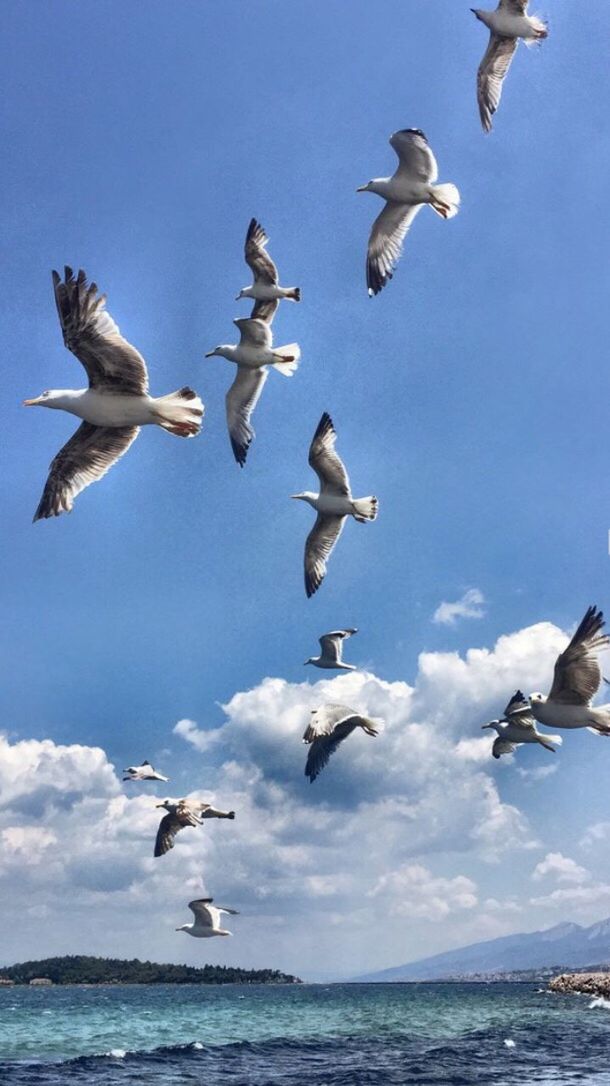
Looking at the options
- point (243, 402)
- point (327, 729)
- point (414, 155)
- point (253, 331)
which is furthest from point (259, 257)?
point (327, 729)

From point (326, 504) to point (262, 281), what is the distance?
4.32 m

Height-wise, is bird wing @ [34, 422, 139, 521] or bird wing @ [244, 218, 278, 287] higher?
bird wing @ [244, 218, 278, 287]

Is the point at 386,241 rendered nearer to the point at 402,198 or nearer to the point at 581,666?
the point at 402,198

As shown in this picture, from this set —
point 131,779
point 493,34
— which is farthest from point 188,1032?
point 493,34

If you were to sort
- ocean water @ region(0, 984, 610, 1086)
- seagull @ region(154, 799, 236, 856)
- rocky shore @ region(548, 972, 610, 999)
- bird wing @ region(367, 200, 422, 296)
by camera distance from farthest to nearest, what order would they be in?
rocky shore @ region(548, 972, 610, 999) < ocean water @ region(0, 984, 610, 1086) < bird wing @ region(367, 200, 422, 296) < seagull @ region(154, 799, 236, 856)

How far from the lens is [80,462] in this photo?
1527 cm

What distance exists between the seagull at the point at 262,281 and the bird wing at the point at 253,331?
16.3 inches

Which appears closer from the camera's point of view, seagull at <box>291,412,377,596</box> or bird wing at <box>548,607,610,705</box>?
bird wing at <box>548,607,610,705</box>

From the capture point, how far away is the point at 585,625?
1681cm

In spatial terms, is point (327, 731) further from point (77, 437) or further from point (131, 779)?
point (77, 437)

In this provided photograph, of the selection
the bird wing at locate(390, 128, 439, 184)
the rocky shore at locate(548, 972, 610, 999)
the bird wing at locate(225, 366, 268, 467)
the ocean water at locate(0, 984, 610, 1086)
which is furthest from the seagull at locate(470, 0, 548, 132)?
the rocky shore at locate(548, 972, 610, 999)

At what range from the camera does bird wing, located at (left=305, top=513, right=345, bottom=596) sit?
23172 mm

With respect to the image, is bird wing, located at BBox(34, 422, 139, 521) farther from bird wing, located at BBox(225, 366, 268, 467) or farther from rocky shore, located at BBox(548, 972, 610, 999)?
rocky shore, located at BBox(548, 972, 610, 999)

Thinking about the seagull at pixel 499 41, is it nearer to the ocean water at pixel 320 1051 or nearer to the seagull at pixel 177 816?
the seagull at pixel 177 816
